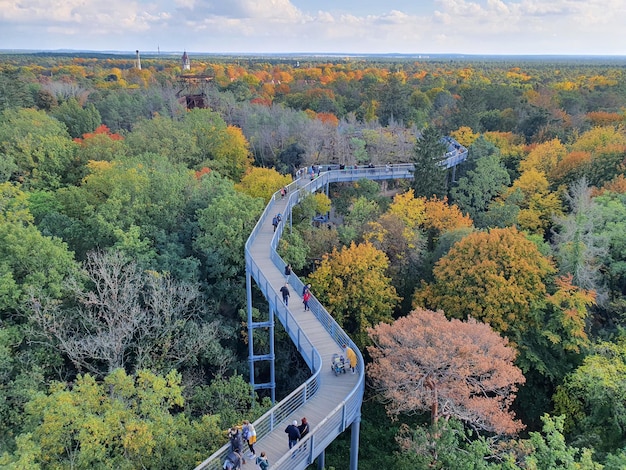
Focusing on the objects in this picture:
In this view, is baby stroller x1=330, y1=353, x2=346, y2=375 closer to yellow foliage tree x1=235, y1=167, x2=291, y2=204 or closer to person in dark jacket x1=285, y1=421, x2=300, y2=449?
person in dark jacket x1=285, y1=421, x2=300, y2=449

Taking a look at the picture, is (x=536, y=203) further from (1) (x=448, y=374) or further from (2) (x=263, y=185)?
(1) (x=448, y=374)

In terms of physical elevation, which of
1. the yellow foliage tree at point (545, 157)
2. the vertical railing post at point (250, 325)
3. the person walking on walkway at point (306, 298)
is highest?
the yellow foliage tree at point (545, 157)

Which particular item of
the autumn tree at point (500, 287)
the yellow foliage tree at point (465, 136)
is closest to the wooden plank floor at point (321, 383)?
the autumn tree at point (500, 287)

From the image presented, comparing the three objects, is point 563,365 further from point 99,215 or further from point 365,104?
point 365,104

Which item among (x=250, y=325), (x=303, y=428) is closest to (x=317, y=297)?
(x=250, y=325)

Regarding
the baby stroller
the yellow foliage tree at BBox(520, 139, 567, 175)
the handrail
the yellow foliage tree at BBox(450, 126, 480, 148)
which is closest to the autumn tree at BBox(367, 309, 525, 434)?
the handrail

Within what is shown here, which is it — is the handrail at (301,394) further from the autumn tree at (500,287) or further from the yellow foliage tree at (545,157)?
the yellow foliage tree at (545,157)

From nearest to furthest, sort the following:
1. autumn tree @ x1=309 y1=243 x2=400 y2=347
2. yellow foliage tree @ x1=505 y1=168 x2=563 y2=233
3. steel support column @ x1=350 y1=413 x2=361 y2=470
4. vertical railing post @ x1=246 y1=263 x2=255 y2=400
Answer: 1. steel support column @ x1=350 y1=413 x2=361 y2=470
2. vertical railing post @ x1=246 y1=263 x2=255 y2=400
3. autumn tree @ x1=309 y1=243 x2=400 y2=347
4. yellow foliage tree @ x1=505 y1=168 x2=563 y2=233
